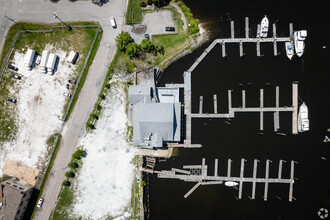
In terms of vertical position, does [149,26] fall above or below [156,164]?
above

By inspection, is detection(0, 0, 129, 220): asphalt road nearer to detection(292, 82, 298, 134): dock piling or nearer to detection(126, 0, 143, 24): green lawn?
detection(126, 0, 143, 24): green lawn

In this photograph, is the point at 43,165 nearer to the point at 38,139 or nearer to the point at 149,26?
the point at 38,139

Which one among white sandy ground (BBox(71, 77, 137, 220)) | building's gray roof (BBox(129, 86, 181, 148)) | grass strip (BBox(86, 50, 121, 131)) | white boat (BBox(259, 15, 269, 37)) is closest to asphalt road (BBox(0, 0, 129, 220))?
grass strip (BBox(86, 50, 121, 131))

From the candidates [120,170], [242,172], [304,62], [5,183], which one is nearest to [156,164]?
[120,170]

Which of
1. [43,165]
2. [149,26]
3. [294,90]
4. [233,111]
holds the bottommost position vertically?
Answer: [43,165]

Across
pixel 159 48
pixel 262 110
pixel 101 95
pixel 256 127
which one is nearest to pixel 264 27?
pixel 262 110

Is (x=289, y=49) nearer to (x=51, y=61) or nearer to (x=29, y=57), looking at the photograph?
(x=51, y=61)

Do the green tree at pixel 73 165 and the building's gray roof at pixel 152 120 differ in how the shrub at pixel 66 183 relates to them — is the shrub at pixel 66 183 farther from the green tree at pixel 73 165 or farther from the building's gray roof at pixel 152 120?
the building's gray roof at pixel 152 120
